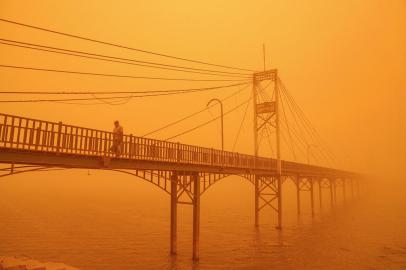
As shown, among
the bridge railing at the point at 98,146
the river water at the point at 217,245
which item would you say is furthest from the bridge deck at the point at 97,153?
the river water at the point at 217,245

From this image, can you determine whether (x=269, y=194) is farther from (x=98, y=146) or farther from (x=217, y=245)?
(x=98, y=146)

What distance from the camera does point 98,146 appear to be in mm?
14562

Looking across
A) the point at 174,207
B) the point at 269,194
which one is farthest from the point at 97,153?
the point at 269,194

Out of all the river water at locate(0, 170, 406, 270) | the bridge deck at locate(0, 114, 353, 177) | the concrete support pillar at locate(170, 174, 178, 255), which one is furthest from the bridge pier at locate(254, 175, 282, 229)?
the concrete support pillar at locate(170, 174, 178, 255)

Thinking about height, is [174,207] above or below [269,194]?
below

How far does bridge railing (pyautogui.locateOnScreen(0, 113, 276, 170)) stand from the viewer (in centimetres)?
1142

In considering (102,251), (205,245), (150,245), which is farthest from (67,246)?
(205,245)

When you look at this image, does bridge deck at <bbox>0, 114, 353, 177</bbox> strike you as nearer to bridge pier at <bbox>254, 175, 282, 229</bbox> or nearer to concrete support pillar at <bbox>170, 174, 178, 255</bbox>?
concrete support pillar at <bbox>170, 174, 178, 255</bbox>

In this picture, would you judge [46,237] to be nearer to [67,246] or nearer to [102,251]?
[67,246]

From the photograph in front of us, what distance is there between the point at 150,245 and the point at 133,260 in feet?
15.8

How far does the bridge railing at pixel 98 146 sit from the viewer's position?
1142 centimetres

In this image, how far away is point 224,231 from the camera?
34312 mm

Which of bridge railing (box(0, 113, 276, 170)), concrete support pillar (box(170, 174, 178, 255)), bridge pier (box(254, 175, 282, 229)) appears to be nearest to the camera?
bridge railing (box(0, 113, 276, 170))

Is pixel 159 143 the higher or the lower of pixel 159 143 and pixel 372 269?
the higher
